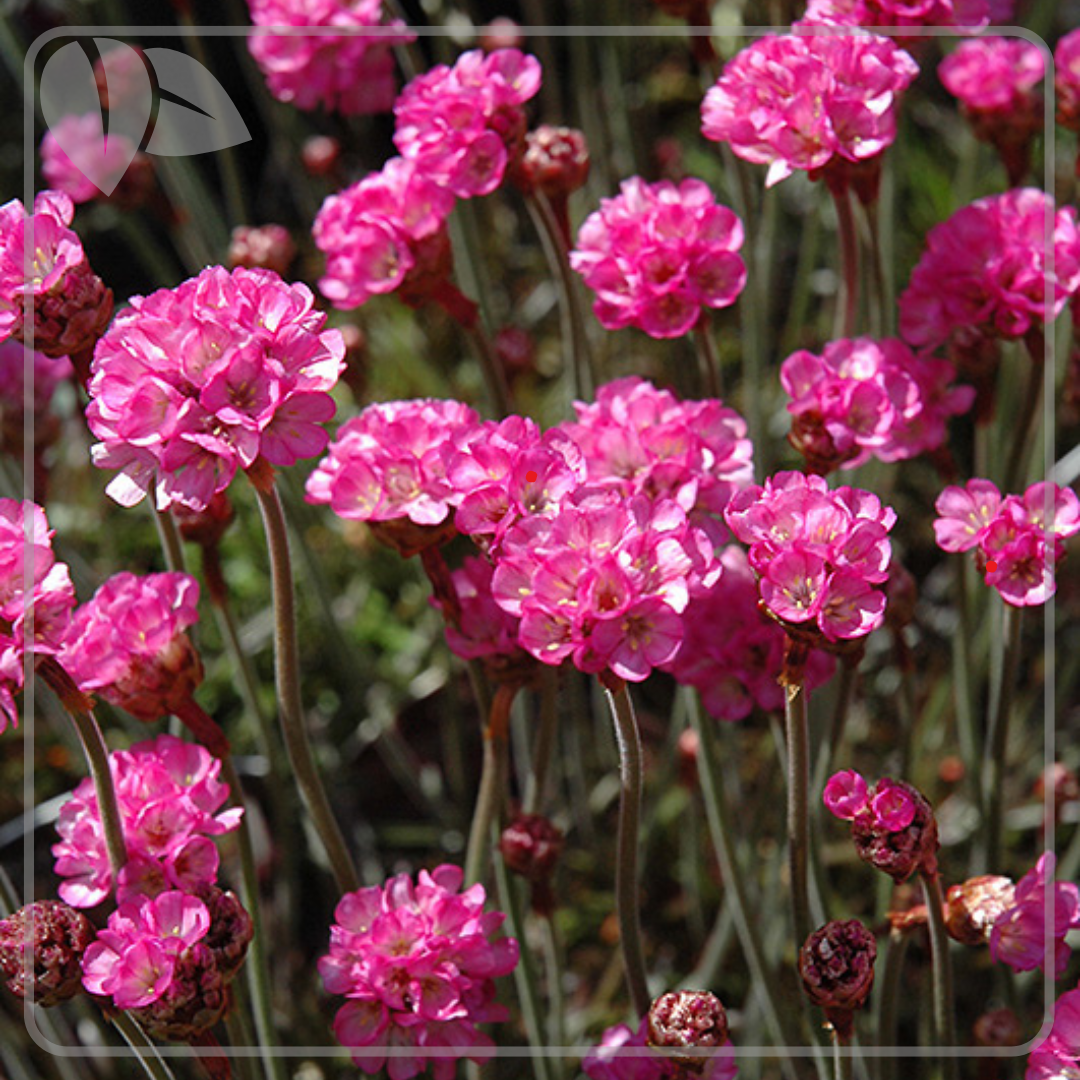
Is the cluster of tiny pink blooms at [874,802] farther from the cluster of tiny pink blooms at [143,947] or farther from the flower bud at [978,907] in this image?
the cluster of tiny pink blooms at [143,947]

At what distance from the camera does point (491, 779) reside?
1160 millimetres

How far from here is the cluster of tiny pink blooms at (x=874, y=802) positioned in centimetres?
95

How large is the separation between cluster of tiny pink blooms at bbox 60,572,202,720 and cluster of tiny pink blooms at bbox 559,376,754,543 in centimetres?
35

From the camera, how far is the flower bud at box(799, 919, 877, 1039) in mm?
938

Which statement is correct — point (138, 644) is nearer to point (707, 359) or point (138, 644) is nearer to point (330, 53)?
point (707, 359)

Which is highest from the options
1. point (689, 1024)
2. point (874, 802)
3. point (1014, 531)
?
point (1014, 531)

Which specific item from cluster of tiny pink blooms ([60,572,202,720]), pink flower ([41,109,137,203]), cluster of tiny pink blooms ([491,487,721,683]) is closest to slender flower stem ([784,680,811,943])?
cluster of tiny pink blooms ([491,487,721,683])

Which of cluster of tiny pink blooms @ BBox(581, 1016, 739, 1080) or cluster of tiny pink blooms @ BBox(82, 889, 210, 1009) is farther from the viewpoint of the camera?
cluster of tiny pink blooms @ BBox(581, 1016, 739, 1080)

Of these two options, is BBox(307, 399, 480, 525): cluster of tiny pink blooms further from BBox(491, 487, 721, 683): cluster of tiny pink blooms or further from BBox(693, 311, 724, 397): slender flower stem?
BBox(693, 311, 724, 397): slender flower stem

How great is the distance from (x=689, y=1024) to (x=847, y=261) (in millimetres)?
717

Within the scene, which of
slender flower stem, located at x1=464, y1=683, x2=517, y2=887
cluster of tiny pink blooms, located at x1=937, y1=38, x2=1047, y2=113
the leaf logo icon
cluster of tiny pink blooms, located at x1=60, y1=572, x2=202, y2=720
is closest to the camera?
cluster of tiny pink blooms, located at x1=60, y1=572, x2=202, y2=720

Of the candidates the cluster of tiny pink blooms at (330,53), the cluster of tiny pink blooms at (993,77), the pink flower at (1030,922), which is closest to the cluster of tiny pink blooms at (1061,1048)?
the pink flower at (1030,922)

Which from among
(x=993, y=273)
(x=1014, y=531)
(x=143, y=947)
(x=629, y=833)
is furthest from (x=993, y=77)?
(x=143, y=947)

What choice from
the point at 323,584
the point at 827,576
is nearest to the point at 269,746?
the point at 323,584
